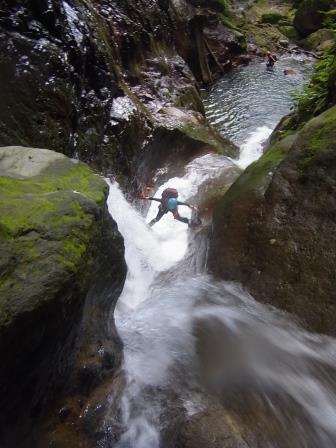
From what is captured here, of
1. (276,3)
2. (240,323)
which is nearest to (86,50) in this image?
(240,323)

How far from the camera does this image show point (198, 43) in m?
19.8

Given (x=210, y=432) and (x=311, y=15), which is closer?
(x=210, y=432)

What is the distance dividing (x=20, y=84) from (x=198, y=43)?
1512 cm

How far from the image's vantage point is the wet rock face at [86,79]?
6.70 meters

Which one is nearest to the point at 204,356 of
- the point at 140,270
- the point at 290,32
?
the point at 140,270

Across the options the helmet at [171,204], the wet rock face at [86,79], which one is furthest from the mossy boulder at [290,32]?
the helmet at [171,204]

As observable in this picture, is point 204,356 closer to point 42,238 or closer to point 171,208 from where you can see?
point 42,238

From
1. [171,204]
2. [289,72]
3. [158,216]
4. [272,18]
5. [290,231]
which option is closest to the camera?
[290,231]

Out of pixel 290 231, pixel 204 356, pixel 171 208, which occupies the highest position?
pixel 290 231

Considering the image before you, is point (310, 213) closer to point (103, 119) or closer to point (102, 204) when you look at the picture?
point (102, 204)

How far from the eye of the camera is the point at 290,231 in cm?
571

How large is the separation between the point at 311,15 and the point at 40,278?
122 feet

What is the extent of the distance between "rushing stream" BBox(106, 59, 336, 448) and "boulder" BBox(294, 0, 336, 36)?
1274 inches

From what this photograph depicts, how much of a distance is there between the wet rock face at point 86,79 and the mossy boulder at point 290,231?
129 inches
